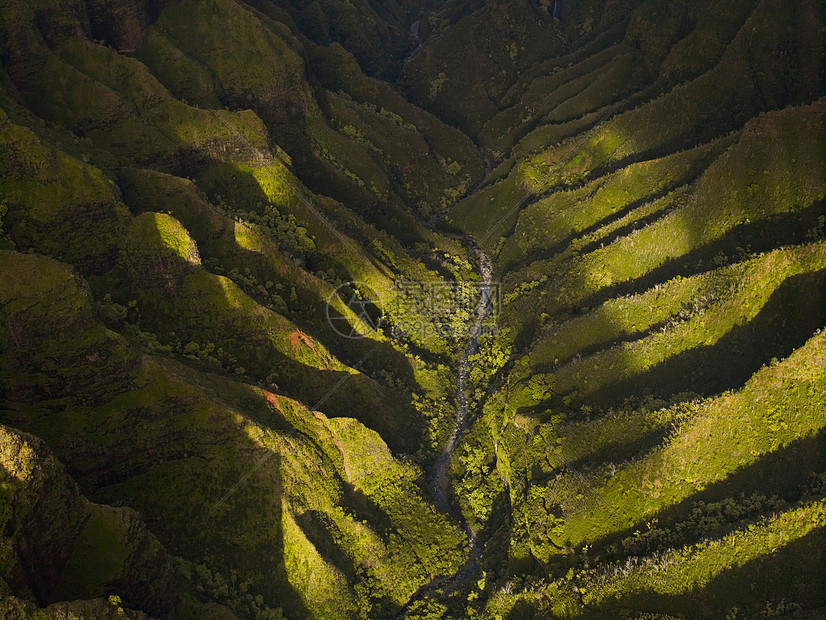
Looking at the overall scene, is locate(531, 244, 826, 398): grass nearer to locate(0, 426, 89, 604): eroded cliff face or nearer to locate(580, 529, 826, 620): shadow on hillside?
locate(580, 529, 826, 620): shadow on hillside

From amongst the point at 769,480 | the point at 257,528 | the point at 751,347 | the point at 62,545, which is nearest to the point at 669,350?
the point at 751,347

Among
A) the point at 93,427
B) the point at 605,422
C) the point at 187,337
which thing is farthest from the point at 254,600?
the point at 605,422


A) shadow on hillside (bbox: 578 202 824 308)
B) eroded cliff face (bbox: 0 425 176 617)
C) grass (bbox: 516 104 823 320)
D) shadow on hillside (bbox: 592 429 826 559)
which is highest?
grass (bbox: 516 104 823 320)

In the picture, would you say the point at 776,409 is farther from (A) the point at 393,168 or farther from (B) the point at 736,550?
(A) the point at 393,168

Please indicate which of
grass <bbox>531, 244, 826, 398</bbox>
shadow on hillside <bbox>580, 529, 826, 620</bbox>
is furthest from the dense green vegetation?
grass <bbox>531, 244, 826, 398</bbox>

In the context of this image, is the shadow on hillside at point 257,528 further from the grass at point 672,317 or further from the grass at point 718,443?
the grass at point 672,317

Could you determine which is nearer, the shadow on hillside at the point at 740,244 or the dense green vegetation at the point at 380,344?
the dense green vegetation at the point at 380,344

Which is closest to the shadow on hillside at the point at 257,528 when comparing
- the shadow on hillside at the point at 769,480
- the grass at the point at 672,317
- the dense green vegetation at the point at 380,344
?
the dense green vegetation at the point at 380,344

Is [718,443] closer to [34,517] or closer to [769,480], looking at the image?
[769,480]
